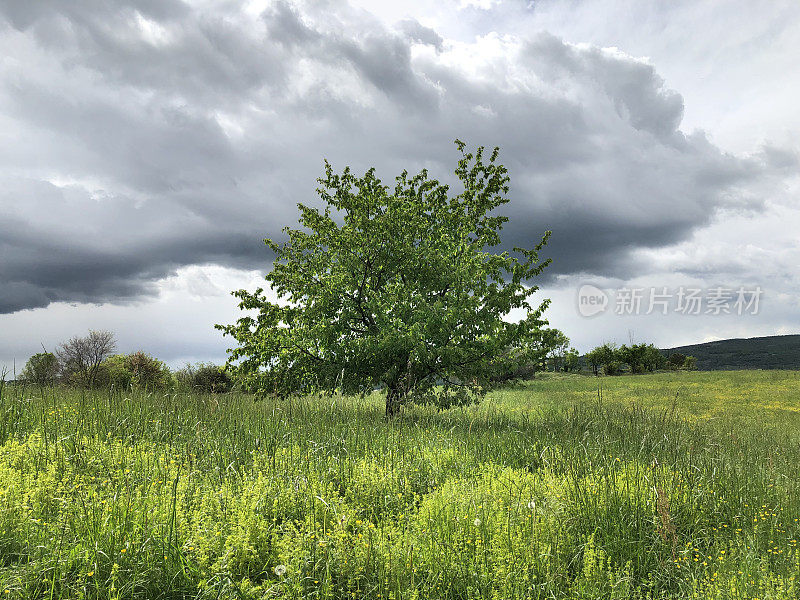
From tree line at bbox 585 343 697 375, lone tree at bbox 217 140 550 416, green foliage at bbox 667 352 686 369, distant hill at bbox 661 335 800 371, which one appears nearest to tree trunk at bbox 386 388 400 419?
lone tree at bbox 217 140 550 416

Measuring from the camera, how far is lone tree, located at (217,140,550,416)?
12375mm

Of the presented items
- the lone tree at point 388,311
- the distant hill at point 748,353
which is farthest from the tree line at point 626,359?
the lone tree at point 388,311

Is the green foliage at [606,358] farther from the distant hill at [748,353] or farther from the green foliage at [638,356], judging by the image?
the distant hill at [748,353]

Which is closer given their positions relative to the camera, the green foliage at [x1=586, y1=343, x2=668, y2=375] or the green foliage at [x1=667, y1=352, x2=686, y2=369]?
the green foliage at [x1=586, y1=343, x2=668, y2=375]

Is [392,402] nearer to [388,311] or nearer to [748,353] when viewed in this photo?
[388,311]

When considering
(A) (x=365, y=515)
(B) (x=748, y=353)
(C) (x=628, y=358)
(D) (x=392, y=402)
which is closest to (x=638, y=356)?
(C) (x=628, y=358)

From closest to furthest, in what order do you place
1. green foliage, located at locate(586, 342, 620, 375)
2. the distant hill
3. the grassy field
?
the grassy field < green foliage, located at locate(586, 342, 620, 375) < the distant hill

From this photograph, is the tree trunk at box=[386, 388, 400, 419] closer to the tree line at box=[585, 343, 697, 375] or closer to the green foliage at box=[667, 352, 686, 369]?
the tree line at box=[585, 343, 697, 375]

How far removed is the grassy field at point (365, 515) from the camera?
4086 mm

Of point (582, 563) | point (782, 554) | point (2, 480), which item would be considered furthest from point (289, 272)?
point (782, 554)

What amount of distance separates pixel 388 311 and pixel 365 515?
711 centimetres

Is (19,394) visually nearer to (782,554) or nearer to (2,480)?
(2,480)

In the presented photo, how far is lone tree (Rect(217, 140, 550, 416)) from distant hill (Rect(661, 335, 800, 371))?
12828 centimetres

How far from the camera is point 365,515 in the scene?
18.0 feet
